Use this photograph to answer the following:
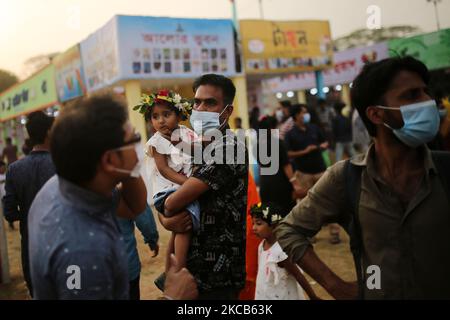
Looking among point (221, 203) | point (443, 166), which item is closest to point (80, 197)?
point (221, 203)

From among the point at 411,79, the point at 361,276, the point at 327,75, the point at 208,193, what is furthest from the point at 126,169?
the point at 327,75

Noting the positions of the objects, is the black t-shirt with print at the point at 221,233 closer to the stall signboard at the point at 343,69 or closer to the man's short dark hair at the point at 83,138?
the man's short dark hair at the point at 83,138

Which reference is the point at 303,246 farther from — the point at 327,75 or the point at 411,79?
the point at 327,75

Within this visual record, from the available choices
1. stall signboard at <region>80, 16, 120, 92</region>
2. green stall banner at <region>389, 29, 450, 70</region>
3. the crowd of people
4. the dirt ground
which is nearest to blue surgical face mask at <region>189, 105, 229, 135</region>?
the crowd of people

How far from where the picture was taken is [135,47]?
10.1 metres

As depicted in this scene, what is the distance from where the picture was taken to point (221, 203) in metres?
2.23

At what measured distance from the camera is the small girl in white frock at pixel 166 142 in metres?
2.78

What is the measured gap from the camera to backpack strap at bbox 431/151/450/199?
1.71 metres

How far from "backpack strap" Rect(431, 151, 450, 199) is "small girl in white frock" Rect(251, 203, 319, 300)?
187 cm

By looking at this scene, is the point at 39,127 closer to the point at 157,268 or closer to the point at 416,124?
the point at 416,124

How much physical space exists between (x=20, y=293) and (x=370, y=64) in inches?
209

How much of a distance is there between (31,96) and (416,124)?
2115 centimetres

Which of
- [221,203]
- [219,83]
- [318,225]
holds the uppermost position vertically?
[219,83]

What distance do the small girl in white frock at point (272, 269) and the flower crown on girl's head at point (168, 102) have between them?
3.95 ft
